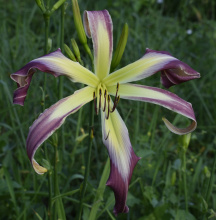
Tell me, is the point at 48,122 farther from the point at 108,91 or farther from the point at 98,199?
the point at 98,199

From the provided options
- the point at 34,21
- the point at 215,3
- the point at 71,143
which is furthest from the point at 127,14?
the point at 71,143

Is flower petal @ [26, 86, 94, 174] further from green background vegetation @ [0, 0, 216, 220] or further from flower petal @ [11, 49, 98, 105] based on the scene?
green background vegetation @ [0, 0, 216, 220]

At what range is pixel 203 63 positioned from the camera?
324 cm

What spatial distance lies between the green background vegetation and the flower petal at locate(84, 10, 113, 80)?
34cm

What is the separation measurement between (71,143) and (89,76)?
1079 mm

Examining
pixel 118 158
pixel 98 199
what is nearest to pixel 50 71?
pixel 118 158

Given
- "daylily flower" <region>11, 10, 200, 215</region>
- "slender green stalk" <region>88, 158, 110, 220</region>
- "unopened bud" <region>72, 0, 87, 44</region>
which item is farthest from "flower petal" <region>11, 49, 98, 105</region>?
"slender green stalk" <region>88, 158, 110, 220</region>

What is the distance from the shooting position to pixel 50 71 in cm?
112

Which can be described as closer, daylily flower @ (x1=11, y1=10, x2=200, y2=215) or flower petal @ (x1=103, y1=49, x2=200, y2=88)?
daylily flower @ (x1=11, y1=10, x2=200, y2=215)

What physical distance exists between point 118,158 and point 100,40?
360 millimetres

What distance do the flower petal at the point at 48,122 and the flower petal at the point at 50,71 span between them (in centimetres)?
5

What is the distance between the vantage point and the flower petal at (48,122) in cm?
104

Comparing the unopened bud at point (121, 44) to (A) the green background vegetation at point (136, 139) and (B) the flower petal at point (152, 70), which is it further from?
(A) the green background vegetation at point (136, 139)

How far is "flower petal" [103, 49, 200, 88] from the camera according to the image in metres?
1.24
